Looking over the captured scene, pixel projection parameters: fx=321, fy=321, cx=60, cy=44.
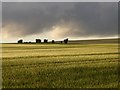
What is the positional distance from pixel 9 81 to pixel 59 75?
367 cm

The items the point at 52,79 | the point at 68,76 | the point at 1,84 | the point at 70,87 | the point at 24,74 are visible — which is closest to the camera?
the point at 70,87

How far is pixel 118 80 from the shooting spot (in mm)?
18375

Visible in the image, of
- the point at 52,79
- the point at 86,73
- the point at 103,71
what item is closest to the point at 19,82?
the point at 52,79

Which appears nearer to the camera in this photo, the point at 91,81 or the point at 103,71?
the point at 91,81

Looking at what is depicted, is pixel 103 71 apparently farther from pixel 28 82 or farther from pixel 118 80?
pixel 28 82

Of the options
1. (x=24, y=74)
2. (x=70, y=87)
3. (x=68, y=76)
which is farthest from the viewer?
(x=24, y=74)

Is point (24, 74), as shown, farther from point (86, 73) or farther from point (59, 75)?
point (86, 73)

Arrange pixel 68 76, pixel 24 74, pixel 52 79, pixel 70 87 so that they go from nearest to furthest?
1. pixel 70 87
2. pixel 52 79
3. pixel 68 76
4. pixel 24 74

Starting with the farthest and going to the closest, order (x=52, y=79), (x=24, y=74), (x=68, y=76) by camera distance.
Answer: (x=24, y=74) < (x=68, y=76) < (x=52, y=79)

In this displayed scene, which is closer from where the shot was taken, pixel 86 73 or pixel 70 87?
pixel 70 87

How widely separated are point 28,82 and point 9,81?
122 centimetres

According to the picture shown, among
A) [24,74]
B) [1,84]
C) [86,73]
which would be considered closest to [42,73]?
[24,74]

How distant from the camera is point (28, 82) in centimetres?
1805

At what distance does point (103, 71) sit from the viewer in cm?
2244
